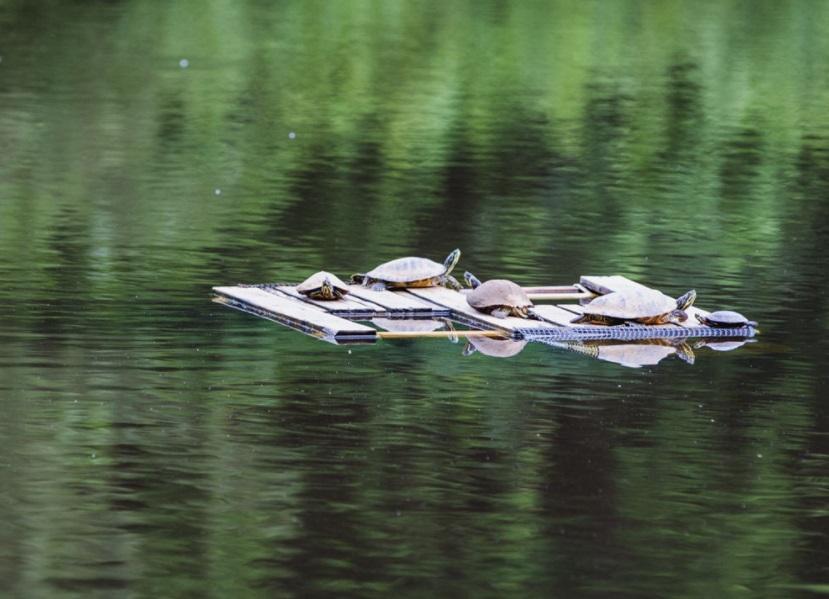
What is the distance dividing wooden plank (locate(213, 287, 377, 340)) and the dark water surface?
21cm

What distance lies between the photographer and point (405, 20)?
39406 millimetres

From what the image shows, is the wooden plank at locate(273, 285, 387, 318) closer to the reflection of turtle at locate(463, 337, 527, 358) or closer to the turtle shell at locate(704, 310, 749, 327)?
the reflection of turtle at locate(463, 337, 527, 358)

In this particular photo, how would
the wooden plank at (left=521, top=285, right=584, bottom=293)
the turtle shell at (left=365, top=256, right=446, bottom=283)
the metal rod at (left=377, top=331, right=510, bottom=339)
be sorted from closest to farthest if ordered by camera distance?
1. the metal rod at (left=377, top=331, right=510, bottom=339)
2. the turtle shell at (left=365, top=256, right=446, bottom=283)
3. the wooden plank at (left=521, top=285, right=584, bottom=293)

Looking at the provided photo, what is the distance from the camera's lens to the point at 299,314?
1377 cm

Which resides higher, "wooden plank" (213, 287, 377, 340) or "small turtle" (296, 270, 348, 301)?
"small turtle" (296, 270, 348, 301)

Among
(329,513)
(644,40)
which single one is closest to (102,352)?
(329,513)

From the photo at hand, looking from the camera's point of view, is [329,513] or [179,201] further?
[179,201]

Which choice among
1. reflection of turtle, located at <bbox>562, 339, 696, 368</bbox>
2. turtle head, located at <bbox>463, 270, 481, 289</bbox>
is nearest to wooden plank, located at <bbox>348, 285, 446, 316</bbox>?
turtle head, located at <bbox>463, 270, 481, 289</bbox>

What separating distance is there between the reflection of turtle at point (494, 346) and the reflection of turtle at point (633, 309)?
24.7 inches

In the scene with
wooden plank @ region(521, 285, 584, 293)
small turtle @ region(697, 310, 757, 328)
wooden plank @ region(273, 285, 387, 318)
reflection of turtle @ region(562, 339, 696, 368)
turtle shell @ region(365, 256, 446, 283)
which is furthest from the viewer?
wooden plank @ region(521, 285, 584, 293)

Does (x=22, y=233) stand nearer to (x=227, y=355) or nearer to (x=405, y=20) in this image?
(x=227, y=355)

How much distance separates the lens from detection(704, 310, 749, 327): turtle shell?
13.8m

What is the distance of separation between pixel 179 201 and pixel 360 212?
1630mm

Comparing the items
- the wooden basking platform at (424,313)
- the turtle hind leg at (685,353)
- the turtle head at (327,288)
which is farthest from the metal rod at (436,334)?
the turtle hind leg at (685,353)
